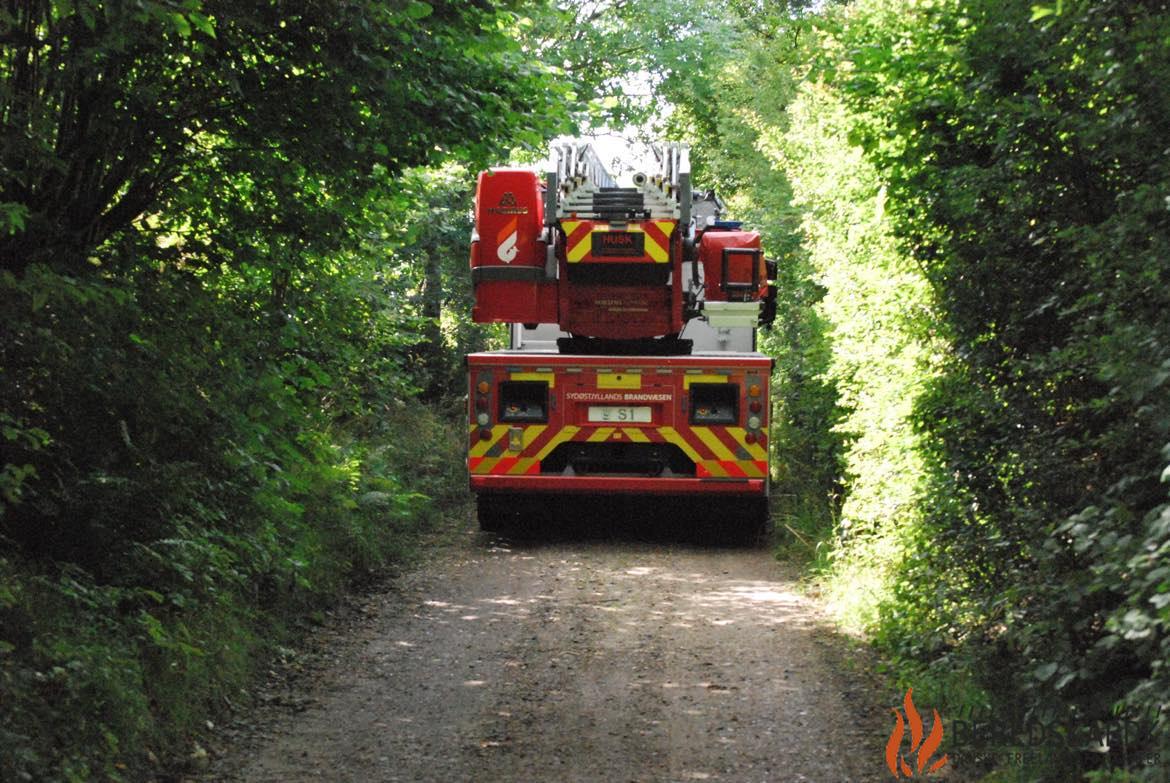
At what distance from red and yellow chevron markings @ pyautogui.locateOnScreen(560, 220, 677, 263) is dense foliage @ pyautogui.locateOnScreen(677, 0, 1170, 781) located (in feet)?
9.54

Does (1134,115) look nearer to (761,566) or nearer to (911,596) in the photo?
(911,596)

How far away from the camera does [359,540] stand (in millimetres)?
10852

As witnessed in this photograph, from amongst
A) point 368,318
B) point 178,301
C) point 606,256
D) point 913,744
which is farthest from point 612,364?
point 913,744

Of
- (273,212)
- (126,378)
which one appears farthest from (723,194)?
(126,378)

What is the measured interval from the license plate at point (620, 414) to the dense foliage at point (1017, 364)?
329 centimetres

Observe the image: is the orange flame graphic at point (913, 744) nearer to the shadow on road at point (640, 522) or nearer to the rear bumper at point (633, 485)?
the rear bumper at point (633, 485)

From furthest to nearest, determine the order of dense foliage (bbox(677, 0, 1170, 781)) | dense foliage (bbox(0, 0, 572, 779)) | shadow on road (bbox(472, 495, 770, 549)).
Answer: shadow on road (bbox(472, 495, 770, 549)) → dense foliage (bbox(0, 0, 572, 779)) → dense foliage (bbox(677, 0, 1170, 781))

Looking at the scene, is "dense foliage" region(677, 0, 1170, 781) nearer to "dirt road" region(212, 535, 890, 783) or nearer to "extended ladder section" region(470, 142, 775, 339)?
"dirt road" region(212, 535, 890, 783)

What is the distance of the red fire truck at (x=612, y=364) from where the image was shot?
12562 mm

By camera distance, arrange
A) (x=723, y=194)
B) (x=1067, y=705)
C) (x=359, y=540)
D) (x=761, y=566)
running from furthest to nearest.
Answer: (x=723, y=194), (x=761, y=566), (x=359, y=540), (x=1067, y=705)

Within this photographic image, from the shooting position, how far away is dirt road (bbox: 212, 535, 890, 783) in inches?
236

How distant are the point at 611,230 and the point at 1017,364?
6850 millimetres

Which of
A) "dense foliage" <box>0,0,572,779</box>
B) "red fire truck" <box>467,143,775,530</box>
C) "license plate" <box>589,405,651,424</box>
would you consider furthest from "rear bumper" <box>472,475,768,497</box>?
"dense foliage" <box>0,0,572,779</box>

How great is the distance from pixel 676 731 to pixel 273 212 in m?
4.26
